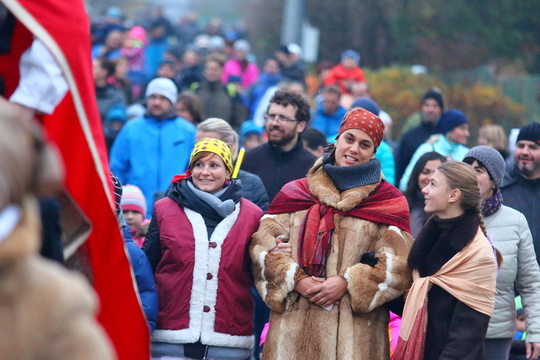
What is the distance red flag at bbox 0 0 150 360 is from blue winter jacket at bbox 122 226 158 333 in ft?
3.99

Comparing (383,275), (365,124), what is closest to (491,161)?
(365,124)

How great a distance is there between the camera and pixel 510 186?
798 centimetres

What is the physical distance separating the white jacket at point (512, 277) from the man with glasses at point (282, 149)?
1.89 meters

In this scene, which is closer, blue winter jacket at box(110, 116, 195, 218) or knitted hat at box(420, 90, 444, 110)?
blue winter jacket at box(110, 116, 195, 218)

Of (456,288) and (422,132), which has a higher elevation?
(422,132)

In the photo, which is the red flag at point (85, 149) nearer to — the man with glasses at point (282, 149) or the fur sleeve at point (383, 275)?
the fur sleeve at point (383, 275)

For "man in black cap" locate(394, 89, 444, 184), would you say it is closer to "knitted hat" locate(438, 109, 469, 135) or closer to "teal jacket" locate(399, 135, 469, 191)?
"knitted hat" locate(438, 109, 469, 135)

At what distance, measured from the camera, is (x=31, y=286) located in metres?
2.55

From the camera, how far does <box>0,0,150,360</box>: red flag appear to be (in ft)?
13.1

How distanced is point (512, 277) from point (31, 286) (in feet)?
15.1

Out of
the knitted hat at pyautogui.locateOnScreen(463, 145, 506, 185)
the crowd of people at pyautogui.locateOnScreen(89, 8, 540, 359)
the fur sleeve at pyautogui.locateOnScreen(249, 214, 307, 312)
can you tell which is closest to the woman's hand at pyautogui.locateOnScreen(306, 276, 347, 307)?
the crowd of people at pyautogui.locateOnScreen(89, 8, 540, 359)

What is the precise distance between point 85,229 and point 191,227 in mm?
1955

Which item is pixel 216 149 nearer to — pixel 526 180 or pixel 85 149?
pixel 85 149

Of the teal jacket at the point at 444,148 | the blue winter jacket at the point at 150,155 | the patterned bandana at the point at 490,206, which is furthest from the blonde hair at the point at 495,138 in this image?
the patterned bandana at the point at 490,206
